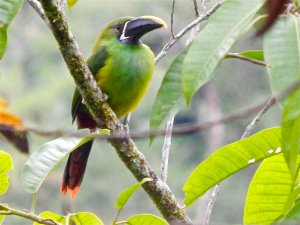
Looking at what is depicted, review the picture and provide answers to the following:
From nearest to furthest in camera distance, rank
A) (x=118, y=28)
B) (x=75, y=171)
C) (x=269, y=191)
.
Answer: (x=269, y=191)
(x=75, y=171)
(x=118, y=28)

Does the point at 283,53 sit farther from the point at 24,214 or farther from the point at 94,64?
the point at 94,64

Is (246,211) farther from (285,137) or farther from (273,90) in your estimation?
(273,90)

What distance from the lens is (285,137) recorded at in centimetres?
123

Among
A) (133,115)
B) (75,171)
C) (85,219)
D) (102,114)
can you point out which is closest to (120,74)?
(75,171)

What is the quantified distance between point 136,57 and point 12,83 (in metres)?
15.5

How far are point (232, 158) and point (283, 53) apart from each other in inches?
17.5

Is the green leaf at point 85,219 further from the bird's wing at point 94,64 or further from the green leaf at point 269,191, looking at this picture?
the bird's wing at point 94,64

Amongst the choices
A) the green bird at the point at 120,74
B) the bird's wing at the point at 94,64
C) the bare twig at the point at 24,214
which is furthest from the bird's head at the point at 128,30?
the bare twig at the point at 24,214

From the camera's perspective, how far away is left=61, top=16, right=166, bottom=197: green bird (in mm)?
3113

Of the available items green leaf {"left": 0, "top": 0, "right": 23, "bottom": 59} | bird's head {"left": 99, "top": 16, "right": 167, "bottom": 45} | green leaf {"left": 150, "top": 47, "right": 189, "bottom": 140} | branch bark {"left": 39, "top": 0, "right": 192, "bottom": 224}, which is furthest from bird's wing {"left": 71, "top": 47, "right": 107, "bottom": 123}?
green leaf {"left": 0, "top": 0, "right": 23, "bottom": 59}

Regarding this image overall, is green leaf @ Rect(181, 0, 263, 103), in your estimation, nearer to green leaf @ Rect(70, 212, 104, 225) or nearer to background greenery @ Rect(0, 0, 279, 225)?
green leaf @ Rect(70, 212, 104, 225)

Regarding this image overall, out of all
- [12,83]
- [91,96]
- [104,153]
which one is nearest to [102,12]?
[12,83]

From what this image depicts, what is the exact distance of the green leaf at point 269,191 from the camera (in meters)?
1.64

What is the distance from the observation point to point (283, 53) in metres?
1.21
